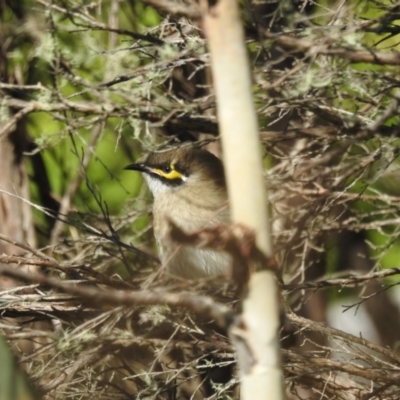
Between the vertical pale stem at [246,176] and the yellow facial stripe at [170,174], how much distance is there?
2356mm

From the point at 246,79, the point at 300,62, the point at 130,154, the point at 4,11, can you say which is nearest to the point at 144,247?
the point at 130,154

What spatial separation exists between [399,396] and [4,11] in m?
3.18

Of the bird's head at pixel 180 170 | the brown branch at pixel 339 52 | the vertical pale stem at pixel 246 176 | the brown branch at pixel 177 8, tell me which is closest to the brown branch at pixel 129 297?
the vertical pale stem at pixel 246 176

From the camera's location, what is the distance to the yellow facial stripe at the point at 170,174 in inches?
173

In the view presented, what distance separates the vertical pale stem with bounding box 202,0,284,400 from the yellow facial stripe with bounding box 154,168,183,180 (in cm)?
236

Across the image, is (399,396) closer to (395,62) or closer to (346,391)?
(346,391)

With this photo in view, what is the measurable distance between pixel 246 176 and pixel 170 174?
2415 mm

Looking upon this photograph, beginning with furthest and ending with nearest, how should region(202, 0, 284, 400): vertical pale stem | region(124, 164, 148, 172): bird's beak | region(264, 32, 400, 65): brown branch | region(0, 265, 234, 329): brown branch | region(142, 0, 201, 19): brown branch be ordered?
region(124, 164, 148, 172): bird's beak
region(264, 32, 400, 65): brown branch
region(142, 0, 201, 19): brown branch
region(202, 0, 284, 400): vertical pale stem
region(0, 265, 234, 329): brown branch

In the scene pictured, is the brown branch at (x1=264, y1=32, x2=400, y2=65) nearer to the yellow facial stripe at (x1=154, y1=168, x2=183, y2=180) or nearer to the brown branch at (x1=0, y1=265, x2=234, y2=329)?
the brown branch at (x1=0, y1=265, x2=234, y2=329)

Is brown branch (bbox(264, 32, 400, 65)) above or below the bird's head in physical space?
above

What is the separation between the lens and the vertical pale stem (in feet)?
6.60

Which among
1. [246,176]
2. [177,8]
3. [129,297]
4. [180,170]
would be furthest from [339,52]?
[180,170]

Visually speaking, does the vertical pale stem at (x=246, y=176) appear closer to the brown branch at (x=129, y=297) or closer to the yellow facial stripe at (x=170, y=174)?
the brown branch at (x=129, y=297)

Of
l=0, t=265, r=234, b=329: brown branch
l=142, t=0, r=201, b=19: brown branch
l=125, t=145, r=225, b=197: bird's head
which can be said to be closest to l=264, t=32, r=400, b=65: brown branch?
l=142, t=0, r=201, b=19: brown branch
